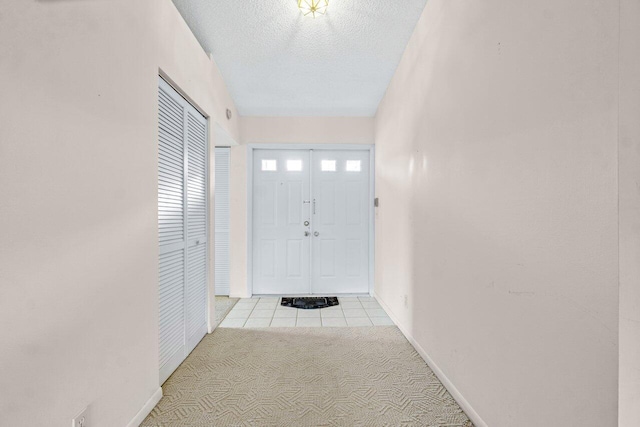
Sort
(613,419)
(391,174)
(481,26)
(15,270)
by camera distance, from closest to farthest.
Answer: (613,419) → (15,270) → (481,26) → (391,174)

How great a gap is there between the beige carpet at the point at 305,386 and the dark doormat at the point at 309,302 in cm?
100

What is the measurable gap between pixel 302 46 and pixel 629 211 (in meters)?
2.54

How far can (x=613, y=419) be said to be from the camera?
84 cm

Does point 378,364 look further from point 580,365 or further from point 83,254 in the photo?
point 83,254

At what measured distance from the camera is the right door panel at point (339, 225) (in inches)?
170

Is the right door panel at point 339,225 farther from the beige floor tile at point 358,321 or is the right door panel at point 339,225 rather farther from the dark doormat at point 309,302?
the beige floor tile at point 358,321

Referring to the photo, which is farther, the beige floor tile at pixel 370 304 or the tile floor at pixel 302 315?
the beige floor tile at pixel 370 304

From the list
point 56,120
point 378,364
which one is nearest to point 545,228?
point 378,364

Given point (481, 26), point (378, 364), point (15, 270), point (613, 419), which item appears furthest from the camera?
point (378, 364)

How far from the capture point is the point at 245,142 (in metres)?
4.12

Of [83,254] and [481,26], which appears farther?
[481,26]

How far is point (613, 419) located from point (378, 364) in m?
1.56

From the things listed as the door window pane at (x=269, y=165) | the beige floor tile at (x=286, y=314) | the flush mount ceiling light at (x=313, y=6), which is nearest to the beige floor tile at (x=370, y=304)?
the beige floor tile at (x=286, y=314)

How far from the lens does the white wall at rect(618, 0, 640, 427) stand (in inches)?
22.3
